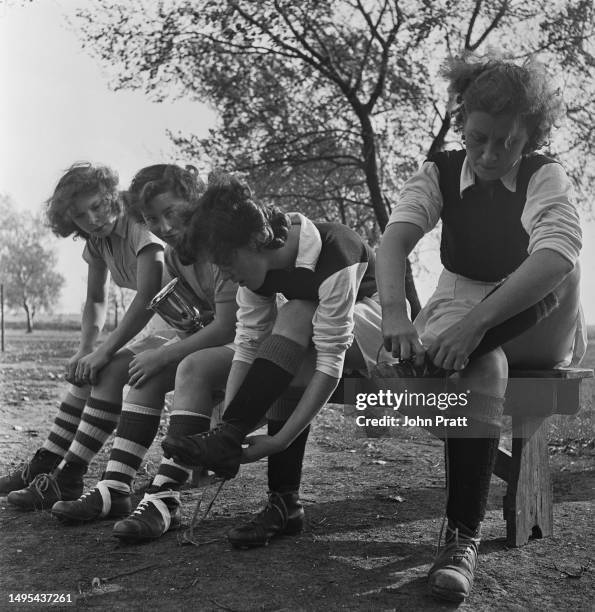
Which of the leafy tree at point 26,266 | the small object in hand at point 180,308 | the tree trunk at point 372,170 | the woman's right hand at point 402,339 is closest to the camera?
the woman's right hand at point 402,339

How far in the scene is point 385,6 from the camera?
32.9 ft

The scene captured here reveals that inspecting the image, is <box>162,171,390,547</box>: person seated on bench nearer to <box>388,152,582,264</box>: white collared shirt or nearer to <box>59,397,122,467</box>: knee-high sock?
<box>388,152,582,264</box>: white collared shirt

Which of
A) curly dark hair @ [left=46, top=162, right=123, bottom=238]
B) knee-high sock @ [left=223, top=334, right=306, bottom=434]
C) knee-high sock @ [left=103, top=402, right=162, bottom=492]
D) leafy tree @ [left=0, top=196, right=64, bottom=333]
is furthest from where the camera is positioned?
leafy tree @ [left=0, top=196, right=64, bottom=333]

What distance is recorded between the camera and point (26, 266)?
35.5 metres

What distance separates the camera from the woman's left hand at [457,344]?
2039 millimetres

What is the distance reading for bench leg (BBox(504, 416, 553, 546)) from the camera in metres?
2.53

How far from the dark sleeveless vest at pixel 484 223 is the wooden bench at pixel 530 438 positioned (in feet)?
1.17

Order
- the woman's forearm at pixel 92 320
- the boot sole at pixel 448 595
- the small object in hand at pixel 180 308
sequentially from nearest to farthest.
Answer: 1. the boot sole at pixel 448 595
2. the small object in hand at pixel 180 308
3. the woman's forearm at pixel 92 320

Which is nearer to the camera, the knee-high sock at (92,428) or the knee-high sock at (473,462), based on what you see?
the knee-high sock at (473,462)

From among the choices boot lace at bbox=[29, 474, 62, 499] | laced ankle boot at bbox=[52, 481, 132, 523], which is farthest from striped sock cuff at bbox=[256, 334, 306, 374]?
boot lace at bbox=[29, 474, 62, 499]

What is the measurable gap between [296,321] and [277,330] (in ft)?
0.21

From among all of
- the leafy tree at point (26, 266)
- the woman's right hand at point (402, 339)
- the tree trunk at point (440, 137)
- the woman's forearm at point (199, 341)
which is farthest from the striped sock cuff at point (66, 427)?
the leafy tree at point (26, 266)

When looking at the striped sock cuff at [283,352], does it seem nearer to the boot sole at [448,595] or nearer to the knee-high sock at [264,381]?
the knee-high sock at [264,381]

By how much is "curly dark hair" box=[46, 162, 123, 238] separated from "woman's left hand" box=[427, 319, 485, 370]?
1807 millimetres
